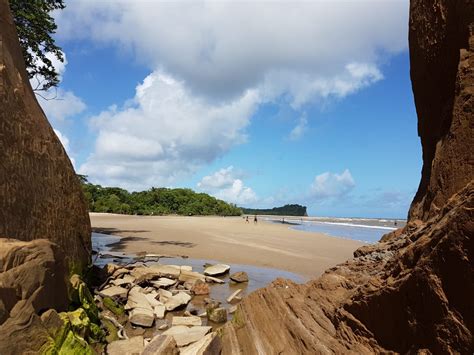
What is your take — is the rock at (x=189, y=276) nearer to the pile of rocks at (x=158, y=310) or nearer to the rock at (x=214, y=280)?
the pile of rocks at (x=158, y=310)

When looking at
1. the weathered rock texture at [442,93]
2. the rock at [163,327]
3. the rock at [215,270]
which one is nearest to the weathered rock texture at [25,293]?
the rock at [163,327]

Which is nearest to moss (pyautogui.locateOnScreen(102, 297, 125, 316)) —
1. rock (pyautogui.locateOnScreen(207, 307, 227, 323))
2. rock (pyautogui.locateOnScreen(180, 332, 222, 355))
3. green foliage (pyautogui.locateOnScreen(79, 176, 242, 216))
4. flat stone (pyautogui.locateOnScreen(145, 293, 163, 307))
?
flat stone (pyautogui.locateOnScreen(145, 293, 163, 307))

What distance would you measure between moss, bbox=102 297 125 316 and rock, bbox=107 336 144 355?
7.99 feet

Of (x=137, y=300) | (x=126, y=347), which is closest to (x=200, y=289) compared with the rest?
(x=137, y=300)

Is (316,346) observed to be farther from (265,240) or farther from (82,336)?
(265,240)

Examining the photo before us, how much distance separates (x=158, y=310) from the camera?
37.7ft

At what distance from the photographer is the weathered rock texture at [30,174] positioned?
7.61 m

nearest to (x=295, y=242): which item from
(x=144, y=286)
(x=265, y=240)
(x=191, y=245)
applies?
(x=265, y=240)

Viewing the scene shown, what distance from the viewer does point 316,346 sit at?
15.8 feet

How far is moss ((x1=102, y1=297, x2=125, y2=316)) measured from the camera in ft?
35.7

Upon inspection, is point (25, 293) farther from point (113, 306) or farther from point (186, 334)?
point (113, 306)

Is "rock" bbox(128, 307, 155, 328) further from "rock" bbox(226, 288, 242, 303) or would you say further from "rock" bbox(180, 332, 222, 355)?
"rock" bbox(180, 332, 222, 355)

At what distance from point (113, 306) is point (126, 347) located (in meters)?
3.01

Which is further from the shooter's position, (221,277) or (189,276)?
(221,277)
